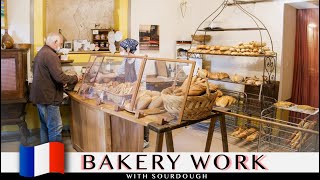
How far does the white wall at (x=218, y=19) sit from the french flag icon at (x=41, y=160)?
3240mm

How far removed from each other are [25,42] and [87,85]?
1.48 meters

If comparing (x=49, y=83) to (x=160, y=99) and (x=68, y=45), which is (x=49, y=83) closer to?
(x=160, y=99)

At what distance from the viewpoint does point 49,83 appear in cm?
303

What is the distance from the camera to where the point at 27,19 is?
3910 mm

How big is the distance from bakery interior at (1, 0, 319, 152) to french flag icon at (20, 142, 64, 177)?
0.11 metres

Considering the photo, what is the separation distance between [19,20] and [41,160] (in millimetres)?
2693

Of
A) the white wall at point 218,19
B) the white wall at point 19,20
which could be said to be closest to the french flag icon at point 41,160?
the white wall at point 19,20

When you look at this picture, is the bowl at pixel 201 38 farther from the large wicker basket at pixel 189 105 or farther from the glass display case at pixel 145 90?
the large wicker basket at pixel 189 105

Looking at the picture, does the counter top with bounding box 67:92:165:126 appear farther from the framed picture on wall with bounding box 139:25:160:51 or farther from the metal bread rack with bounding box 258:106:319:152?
the framed picture on wall with bounding box 139:25:160:51

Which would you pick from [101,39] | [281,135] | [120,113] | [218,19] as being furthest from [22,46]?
[281,135]

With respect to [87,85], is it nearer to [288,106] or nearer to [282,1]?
[288,106]

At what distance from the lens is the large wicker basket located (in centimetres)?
206

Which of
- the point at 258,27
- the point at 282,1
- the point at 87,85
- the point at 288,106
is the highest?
the point at 282,1

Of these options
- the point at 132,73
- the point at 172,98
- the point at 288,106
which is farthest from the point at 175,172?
the point at 288,106
